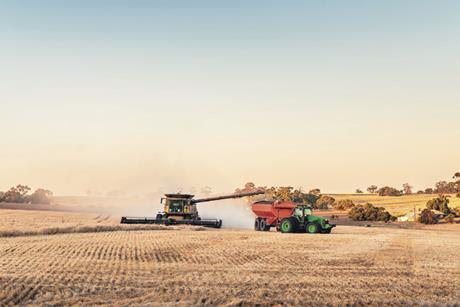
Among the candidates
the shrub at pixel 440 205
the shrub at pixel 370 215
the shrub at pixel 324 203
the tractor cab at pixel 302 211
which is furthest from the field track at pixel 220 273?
the shrub at pixel 324 203

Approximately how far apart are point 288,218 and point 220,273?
20.3 metres

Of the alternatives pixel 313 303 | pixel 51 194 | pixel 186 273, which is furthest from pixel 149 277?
pixel 51 194

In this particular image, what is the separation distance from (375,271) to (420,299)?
490cm

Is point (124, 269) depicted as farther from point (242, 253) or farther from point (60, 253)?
point (242, 253)

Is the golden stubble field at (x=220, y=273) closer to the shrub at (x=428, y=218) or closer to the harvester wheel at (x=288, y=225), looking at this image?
the harvester wheel at (x=288, y=225)

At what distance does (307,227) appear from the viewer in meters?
35.4

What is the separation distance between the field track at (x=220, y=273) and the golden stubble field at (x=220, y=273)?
3 centimetres

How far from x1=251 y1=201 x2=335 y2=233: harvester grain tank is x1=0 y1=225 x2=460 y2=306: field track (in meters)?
8.94

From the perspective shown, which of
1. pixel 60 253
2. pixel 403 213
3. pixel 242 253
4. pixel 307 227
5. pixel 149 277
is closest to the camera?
pixel 149 277

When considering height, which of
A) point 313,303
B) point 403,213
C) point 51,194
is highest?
point 51,194

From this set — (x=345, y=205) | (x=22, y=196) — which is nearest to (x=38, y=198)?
(x=22, y=196)

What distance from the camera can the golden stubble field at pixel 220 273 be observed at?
12258mm

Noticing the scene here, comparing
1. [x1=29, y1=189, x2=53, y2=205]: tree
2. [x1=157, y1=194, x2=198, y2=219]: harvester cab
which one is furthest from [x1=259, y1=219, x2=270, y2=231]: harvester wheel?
[x1=29, y1=189, x2=53, y2=205]: tree

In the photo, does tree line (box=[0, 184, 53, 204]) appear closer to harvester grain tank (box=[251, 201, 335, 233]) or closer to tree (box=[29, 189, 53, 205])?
tree (box=[29, 189, 53, 205])
